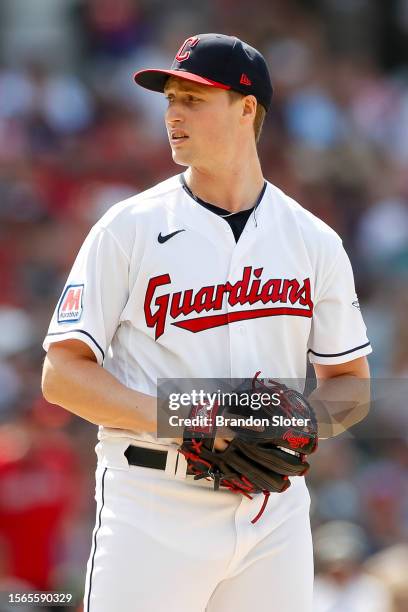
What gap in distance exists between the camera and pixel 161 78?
303 cm

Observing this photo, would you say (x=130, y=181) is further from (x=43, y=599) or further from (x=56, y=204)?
(x=43, y=599)

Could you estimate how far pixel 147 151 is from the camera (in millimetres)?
7496

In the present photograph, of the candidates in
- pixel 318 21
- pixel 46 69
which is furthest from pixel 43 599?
pixel 318 21

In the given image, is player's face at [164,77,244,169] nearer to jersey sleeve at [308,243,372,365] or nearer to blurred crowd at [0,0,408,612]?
jersey sleeve at [308,243,372,365]

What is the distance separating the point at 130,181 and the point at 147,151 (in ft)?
Result: 0.92

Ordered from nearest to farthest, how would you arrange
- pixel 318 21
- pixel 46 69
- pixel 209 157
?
pixel 209 157 < pixel 46 69 < pixel 318 21

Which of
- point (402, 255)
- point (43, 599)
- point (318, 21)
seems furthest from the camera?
point (318, 21)

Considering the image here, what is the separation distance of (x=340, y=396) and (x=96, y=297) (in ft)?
2.43

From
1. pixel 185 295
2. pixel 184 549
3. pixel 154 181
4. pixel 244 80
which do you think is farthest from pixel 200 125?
pixel 154 181

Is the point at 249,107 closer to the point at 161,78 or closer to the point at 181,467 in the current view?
the point at 161,78

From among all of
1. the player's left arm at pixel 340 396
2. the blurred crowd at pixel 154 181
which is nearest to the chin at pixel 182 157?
the player's left arm at pixel 340 396

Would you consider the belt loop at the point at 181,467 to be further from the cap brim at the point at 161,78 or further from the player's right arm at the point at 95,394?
the cap brim at the point at 161,78

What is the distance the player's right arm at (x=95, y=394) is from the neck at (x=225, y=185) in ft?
1.79

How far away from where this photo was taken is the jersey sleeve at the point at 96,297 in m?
2.77
